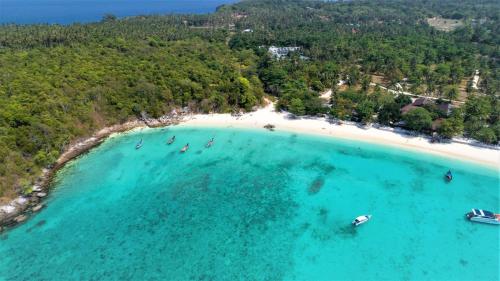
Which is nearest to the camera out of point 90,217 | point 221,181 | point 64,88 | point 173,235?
point 173,235

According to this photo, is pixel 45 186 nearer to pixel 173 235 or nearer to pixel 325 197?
pixel 173 235

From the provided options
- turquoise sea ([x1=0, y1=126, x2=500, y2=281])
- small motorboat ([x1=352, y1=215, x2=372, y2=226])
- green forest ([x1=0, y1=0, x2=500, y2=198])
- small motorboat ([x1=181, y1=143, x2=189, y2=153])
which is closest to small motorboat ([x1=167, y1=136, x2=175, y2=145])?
turquoise sea ([x1=0, y1=126, x2=500, y2=281])

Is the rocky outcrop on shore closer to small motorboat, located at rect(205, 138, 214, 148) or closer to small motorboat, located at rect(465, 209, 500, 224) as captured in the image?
small motorboat, located at rect(205, 138, 214, 148)

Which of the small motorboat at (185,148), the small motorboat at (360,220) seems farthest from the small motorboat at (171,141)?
the small motorboat at (360,220)

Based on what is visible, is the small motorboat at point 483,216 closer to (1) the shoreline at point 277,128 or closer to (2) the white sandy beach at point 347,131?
(1) the shoreline at point 277,128

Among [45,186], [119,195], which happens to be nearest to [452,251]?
[119,195]

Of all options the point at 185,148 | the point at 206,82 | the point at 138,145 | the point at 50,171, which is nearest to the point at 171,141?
the point at 185,148
